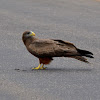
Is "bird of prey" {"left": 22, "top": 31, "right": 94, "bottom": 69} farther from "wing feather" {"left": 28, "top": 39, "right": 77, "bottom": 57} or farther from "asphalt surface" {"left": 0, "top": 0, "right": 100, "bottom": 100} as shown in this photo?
"asphalt surface" {"left": 0, "top": 0, "right": 100, "bottom": 100}

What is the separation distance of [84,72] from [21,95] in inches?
80.2

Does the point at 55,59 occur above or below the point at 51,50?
below

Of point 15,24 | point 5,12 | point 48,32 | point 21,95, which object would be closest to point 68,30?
point 48,32

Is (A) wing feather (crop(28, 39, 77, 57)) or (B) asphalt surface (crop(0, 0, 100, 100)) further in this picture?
(A) wing feather (crop(28, 39, 77, 57))

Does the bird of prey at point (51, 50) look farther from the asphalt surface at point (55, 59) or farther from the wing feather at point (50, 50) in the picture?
the asphalt surface at point (55, 59)

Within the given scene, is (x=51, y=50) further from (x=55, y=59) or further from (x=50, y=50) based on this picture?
(x=55, y=59)

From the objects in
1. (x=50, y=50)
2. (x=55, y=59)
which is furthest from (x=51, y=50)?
(x=55, y=59)

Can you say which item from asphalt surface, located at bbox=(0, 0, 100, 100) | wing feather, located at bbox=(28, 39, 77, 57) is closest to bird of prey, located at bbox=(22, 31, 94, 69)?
wing feather, located at bbox=(28, 39, 77, 57)

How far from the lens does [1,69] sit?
9.45 meters

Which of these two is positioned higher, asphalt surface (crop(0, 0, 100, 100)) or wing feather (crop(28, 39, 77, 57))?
wing feather (crop(28, 39, 77, 57))

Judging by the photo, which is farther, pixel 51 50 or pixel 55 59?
→ pixel 55 59

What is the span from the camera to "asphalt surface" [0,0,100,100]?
7.82 m

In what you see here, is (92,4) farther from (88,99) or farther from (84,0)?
(88,99)

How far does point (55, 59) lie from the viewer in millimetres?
10625
